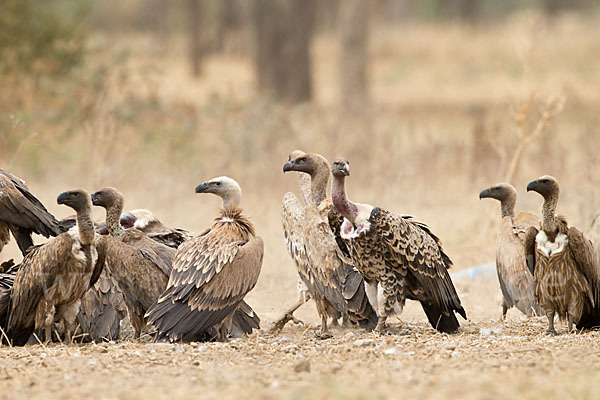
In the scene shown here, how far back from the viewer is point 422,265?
6.41 metres

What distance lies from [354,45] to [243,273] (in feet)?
47.5

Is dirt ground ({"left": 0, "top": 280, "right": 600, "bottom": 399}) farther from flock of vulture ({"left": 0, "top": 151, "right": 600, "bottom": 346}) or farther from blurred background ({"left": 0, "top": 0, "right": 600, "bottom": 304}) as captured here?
blurred background ({"left": 0, "top": 0, "right": 600, "bottom": 304})

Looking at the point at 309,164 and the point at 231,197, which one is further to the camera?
the point at 309,164

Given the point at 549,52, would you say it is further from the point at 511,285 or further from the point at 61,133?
the point at 511,285

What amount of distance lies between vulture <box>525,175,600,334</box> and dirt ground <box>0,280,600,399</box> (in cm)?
26

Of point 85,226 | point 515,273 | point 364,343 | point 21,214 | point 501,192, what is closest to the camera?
point 364,343

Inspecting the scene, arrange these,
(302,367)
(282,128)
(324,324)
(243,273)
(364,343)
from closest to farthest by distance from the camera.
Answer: (302,367)
(364,343)
(243,273)
(324,324)
(282,128)

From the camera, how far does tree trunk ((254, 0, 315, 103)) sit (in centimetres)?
2159

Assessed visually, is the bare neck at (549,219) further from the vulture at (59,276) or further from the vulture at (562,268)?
the vulture at (59,276)

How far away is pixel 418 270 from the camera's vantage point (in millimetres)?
6410

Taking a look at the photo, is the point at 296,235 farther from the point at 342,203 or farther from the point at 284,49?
the point at 284,49

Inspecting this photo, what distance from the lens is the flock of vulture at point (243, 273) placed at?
6000 mm

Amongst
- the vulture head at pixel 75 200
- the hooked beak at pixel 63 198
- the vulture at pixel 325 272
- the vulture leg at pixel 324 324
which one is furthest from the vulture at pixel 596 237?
the hooked beak at pixel 63 198

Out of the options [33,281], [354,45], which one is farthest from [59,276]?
[354,45]
